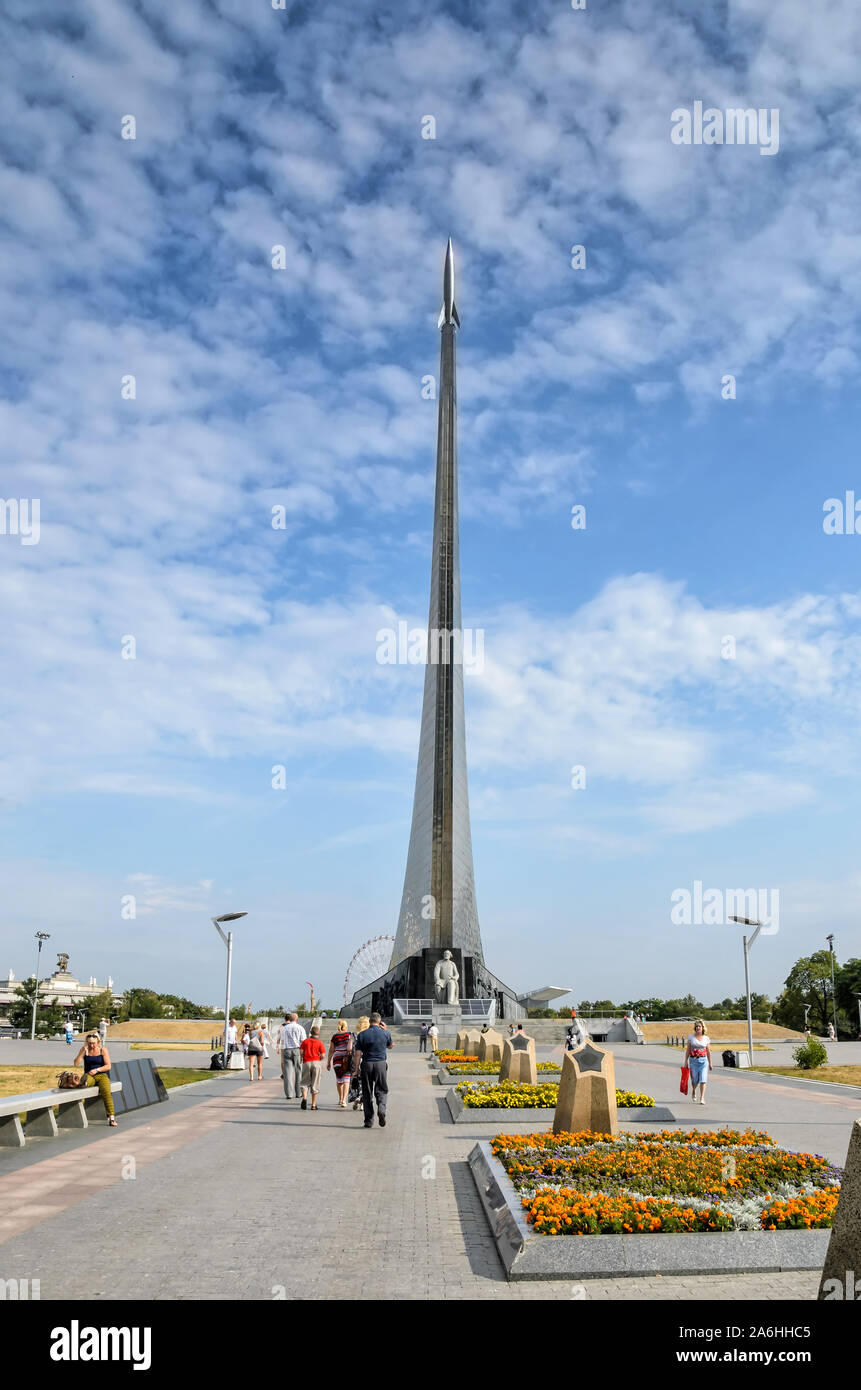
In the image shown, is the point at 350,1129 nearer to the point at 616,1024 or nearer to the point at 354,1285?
the point at 354,1285

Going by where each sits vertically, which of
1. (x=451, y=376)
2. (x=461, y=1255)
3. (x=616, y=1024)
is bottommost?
(x=616, y=1024)

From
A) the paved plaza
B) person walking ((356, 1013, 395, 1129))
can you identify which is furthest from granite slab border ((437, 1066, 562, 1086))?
person walking ((356, 1013, 395, 1129))

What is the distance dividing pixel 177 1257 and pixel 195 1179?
2.94m

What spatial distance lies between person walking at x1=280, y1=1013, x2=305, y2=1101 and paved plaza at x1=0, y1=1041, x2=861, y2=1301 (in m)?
1.80

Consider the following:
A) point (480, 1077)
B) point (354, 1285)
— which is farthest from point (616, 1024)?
point (354, 1285)

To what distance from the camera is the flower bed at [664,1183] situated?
606 cm

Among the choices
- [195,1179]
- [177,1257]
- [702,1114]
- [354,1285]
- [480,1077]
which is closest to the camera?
[354,1285]

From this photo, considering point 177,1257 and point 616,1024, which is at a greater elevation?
point 177,1257

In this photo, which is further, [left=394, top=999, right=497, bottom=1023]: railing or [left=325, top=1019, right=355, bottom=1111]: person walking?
[left=394, top=999, right=497, bottom=1023]: railing

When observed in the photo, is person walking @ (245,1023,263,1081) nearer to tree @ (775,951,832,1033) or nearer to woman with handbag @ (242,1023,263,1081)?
woman with handbag @ (242,1023,263,1081)

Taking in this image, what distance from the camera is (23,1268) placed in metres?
5.57

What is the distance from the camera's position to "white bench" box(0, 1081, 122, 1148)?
10.4 meters

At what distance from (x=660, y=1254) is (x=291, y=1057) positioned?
1163 cm

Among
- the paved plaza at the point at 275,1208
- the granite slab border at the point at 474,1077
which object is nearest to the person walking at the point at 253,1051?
the granite slab border at the point at 474,1077
